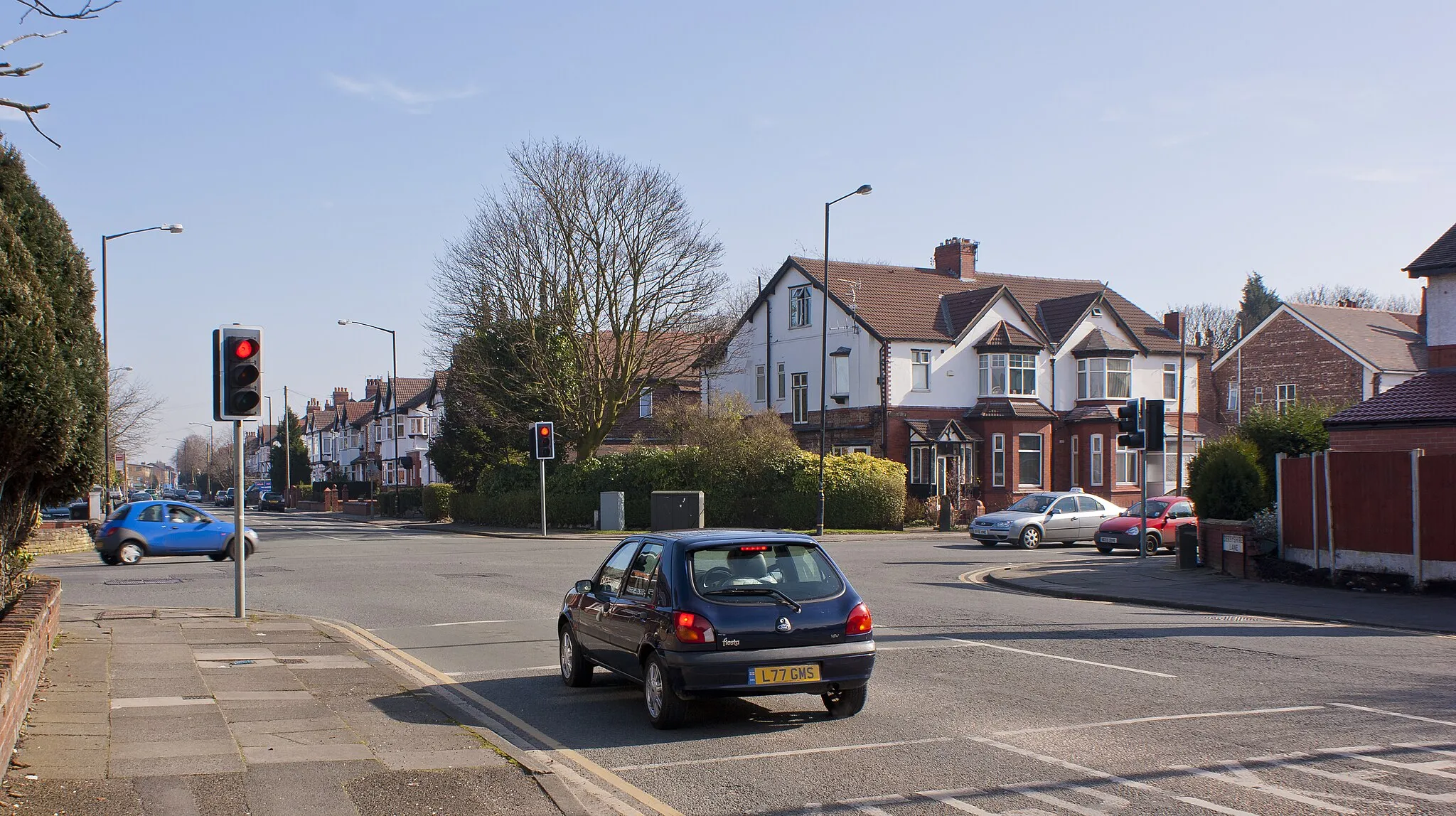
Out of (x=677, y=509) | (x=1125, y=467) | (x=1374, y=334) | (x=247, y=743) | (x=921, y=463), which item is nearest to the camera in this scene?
(x=247, y=743)

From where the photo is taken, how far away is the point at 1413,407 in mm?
21422

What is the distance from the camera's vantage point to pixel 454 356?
4547cm

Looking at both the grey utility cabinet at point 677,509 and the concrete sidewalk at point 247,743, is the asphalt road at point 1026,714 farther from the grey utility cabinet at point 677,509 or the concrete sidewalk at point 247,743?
the grey utility cabinet at point 677,509

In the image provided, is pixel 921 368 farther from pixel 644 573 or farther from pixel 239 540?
pixel 644 573

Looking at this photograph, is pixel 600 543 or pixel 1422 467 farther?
pixel 600 543

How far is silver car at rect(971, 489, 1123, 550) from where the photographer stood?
105 ft

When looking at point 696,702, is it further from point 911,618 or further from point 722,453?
point 722,453

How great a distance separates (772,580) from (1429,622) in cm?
1054

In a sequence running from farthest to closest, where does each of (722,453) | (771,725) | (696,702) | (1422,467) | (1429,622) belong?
(722,453) < (1422,467) < (1429,622) < (696,702) < (771,725)

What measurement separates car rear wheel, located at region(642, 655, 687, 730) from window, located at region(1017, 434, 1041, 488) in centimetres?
3973

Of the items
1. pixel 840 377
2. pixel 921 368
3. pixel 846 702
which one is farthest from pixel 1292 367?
pixel 846 702

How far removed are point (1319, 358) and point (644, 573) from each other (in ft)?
181

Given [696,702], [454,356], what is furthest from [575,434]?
[696,702]

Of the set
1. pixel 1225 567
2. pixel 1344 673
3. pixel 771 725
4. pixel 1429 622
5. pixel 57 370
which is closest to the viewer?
pixel 57 370
